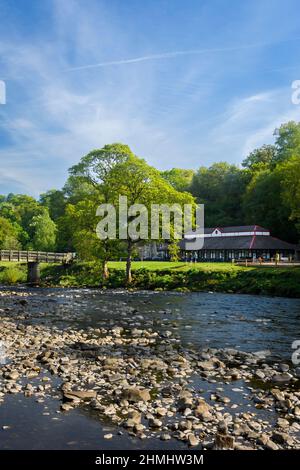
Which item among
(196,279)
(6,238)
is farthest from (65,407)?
(6,238)

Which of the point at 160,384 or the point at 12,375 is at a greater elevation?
the point at 12,375

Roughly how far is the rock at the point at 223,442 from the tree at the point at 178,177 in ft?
421

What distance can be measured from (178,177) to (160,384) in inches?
5206

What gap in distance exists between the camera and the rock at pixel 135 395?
11677 mm

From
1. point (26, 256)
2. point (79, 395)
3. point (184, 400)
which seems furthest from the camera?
point (26, 256)

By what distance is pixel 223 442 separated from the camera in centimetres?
902

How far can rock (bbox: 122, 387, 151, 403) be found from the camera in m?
11.7

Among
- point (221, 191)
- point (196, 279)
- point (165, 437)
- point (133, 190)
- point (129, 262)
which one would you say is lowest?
point (165, 437)

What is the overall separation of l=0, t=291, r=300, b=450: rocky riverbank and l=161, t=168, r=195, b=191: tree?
393ft

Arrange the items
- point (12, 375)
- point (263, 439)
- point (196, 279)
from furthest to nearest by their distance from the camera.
→ point (196, 279)
point (12, 375)
point (263, 439)

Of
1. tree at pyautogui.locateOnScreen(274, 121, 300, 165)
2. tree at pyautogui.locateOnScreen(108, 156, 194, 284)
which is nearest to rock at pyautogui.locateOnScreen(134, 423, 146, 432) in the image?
tree at pyautogui.locateOnScreen(108, 156, 194, 284)

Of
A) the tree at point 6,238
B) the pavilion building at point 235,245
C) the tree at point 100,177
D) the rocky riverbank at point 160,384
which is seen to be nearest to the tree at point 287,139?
the pavilion building at point 235,245

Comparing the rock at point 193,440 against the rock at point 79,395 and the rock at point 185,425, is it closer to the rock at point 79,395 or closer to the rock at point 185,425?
the rock at point 185,425

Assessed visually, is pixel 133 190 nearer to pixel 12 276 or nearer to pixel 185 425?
pixel 12 276
